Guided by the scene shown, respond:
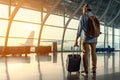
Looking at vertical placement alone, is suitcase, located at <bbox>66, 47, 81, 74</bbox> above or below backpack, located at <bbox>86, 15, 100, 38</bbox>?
below

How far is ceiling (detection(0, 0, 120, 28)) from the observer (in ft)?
82.5

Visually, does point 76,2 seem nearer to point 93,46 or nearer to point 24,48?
point 24,48

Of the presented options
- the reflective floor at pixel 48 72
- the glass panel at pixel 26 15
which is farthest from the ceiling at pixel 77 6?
the reflective floor at pixel 48 72

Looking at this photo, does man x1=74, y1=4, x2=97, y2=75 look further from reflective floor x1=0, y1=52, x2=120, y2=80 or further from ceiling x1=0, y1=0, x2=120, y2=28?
ceiling x1=0, y1=0, x2=120, y2=28

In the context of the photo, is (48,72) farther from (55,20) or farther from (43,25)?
(55,20)

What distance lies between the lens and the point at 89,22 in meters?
8.43

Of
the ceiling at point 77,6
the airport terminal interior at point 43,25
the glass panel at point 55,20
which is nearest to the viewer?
the airport terminal interior at point 43,25

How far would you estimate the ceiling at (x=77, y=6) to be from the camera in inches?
990

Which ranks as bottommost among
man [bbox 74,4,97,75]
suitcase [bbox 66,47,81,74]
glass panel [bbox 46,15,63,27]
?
suitcase [bbox 66,47,81,74]

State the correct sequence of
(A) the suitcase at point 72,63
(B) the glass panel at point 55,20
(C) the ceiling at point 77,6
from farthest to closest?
(B) the glass panel at point 55,20 < (C) the ceiling at point 77,6 < (A) the suitcase at point 72,63

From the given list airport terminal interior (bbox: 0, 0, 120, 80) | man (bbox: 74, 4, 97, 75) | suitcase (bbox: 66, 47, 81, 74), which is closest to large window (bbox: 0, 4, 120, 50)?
airport terminal interior (bbox: 0, 0, 120, 80)

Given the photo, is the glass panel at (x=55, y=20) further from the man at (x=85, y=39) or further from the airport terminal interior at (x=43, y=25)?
the man at (x=85, y=39)

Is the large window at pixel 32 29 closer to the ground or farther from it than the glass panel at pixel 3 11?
closer to the ground

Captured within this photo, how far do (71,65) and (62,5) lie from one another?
19457 mm
